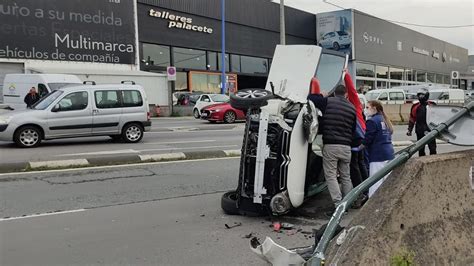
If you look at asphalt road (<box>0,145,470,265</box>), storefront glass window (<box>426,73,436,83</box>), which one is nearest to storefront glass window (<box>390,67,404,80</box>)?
storefront glass window (<box>426,73,436,83</box>)

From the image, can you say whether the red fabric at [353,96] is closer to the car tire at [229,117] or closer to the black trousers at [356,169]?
the black trousers at [356,169]

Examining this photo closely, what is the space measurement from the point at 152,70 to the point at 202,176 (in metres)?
25.6

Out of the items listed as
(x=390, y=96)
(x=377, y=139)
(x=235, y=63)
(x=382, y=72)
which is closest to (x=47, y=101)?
(x=377, y=139)

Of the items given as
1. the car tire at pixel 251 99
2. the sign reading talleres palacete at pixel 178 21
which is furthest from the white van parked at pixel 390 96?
the car tire at pixel 251 99

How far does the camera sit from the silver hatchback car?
42.9 ft

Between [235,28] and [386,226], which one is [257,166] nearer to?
[386,226]

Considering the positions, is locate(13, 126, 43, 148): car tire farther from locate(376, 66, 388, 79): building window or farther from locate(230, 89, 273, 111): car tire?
locate(376, 66, 388, 79): building window

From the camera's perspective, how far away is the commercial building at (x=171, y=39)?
2803 cm

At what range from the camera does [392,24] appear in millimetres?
55531

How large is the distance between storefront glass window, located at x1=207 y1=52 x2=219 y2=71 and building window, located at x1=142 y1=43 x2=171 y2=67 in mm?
3984

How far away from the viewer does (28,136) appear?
1312 centimetres

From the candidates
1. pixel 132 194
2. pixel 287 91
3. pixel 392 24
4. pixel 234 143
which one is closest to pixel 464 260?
pixel 287 91

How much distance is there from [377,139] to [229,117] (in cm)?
1683

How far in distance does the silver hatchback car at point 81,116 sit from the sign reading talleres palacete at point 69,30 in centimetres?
1536
